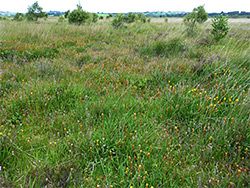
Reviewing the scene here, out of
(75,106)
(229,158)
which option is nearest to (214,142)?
(229,158)

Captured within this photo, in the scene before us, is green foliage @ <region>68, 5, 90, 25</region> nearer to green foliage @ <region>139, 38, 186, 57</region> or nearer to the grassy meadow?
green foliage @ <region>139, 38, 186, 57</region>

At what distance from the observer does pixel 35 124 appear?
2.80 metres

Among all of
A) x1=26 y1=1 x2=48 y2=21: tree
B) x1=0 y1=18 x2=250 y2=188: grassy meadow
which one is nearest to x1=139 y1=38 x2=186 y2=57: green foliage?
x1=0 y1=18 x2=250 y2=188: grassy meadow

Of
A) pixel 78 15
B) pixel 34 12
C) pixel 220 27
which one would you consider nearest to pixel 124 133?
pixel 220 27

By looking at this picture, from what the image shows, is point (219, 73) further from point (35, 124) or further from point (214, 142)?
point (35, 124)

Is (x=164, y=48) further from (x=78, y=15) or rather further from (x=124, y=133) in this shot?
(x=78, y=15)

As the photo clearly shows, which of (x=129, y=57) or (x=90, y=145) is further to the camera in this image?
(x=129, y=57)

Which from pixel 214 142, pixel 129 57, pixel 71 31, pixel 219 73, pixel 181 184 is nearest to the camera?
pixel 181 184

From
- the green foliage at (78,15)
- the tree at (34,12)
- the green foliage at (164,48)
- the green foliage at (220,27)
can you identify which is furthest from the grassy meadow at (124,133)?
the tree at (34,12)

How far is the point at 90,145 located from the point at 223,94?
256 centimetres

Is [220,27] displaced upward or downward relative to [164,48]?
upward

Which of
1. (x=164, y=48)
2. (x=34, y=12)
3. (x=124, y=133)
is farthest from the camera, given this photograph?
(x=34, y=12)

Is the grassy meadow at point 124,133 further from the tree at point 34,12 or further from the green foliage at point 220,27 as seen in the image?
the tree at point 34,12

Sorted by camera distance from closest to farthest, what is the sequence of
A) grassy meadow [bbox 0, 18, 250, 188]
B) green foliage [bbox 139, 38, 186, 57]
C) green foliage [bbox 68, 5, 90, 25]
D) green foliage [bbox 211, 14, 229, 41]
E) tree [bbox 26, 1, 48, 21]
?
grassy meadow [bbox 0, 18, 250, 188] → green foliage [bbox 139, 38, 186, 57] → green foliage [bbox 211, 14, 229, 41] → green foliage [bbox 68, 5, 90, 25] → tree [bbox 26, 1, 48, 21]
